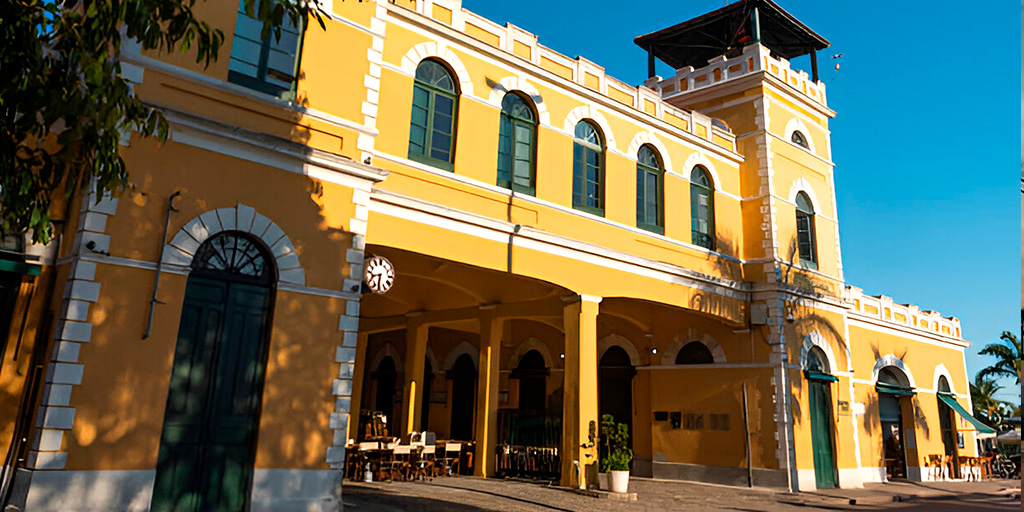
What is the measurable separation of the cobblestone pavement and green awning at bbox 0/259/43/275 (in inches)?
191

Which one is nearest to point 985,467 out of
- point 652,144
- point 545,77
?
point 652,144

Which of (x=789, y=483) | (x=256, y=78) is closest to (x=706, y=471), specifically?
(x=789, y=483)

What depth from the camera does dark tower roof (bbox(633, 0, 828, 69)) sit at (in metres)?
19.3

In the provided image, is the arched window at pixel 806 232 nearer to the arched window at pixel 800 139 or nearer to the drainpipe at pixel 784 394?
the arched window at pixel 800 139

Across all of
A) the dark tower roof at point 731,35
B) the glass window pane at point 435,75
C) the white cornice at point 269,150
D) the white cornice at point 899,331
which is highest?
the dark tower roof at point 731,35

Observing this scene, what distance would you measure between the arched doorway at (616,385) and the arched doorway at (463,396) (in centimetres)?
335

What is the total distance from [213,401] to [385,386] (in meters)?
11.9

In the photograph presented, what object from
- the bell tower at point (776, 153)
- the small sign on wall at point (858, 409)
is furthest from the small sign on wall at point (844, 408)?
the bell tower at point (776, 153)

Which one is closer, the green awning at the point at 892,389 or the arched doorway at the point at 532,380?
the arched doorway at the point at 532,380

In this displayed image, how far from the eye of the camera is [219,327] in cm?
906

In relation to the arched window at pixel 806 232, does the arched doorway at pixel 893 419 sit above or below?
below

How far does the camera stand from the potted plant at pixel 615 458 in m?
12.8

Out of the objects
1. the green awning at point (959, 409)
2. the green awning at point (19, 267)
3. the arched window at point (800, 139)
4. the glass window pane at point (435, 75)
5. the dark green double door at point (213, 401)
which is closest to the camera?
the green awning at point (19, 267)

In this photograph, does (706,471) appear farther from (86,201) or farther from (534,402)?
(86,201)
